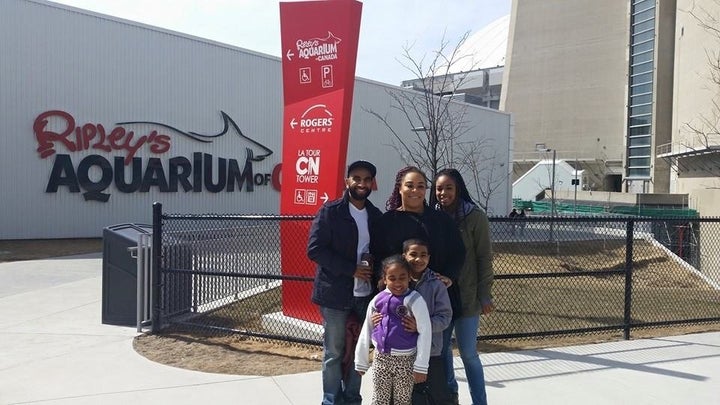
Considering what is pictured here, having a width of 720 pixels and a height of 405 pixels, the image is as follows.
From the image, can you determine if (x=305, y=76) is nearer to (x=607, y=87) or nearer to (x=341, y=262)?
(x=341, y=262)

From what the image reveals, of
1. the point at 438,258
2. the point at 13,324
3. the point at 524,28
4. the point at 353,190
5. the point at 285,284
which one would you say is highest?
the point at 524,28

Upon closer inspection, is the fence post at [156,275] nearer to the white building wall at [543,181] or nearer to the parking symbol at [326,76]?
the parking symbol at [326,76]

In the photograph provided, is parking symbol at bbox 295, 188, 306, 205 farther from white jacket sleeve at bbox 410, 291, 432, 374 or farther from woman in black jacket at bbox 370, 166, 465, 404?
white jacket sleeve at bbox 410, 291, 432, 374

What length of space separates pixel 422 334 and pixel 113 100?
20.4 metres

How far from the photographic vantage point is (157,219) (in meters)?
6.46

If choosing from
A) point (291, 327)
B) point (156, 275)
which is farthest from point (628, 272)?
point (156, 275)

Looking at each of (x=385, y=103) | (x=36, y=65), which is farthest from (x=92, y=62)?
(x=385, y=103)

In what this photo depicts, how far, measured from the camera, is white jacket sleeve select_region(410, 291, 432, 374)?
3.38 m

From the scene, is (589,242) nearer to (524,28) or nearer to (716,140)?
(716,140)

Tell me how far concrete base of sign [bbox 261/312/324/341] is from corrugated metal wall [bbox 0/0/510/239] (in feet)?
51.6

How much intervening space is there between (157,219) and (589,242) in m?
9.07

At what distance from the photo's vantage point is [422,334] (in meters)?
3.38

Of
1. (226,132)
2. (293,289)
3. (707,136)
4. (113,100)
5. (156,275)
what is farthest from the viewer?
(707,136)

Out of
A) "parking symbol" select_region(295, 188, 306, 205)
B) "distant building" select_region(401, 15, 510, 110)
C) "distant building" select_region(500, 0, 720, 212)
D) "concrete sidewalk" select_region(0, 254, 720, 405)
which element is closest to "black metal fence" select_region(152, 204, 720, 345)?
"parking symbol" select_region(295, 188, 306, 205)
